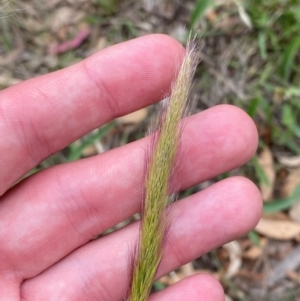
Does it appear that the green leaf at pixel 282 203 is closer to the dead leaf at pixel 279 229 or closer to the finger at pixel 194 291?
the dead leaf at pixel 279 229

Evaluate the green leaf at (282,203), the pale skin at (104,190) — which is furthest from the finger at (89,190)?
the green leaf at (282,203)

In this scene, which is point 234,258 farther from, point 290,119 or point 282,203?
point 290,119

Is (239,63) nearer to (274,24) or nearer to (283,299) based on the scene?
(274,24)

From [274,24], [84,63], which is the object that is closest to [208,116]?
[84,63]

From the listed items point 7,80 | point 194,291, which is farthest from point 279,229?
point 7,80

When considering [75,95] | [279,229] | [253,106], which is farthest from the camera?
[279,229]

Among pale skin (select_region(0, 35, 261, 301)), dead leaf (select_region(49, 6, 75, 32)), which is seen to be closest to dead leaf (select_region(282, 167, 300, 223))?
pale skin (select_region(0, 35, 261, 301))

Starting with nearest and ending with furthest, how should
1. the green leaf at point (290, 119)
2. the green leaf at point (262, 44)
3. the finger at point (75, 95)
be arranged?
the finger at point (75, 95) → the green leaf at point (290, 119) → the green leaf at point (262, 44)
